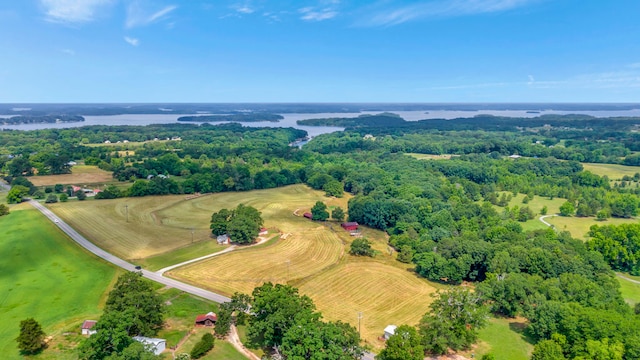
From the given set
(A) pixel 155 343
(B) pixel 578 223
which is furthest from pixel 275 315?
(B) pixel 578 223

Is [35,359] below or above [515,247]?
below

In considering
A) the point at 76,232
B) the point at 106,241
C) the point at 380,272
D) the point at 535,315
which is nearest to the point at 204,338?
the point at 380,272

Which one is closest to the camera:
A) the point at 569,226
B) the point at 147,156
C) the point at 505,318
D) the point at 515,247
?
the point at 505,318

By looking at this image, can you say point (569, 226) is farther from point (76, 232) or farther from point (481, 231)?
point (76, 232)

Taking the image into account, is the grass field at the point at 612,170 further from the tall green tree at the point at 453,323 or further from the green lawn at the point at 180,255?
the green lawn at the point at 180,255

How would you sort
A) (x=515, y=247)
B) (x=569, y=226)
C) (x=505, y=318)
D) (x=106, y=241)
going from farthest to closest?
(x=569, y=226) → (x=106, y=241) → (x=515, y=247) → (x=505, y=318)

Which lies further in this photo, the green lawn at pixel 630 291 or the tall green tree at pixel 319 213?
the tall green tree at pixel 319 213

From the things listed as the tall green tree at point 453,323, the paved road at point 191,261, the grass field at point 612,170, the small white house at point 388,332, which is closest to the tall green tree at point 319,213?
the paved road at point 191,261
